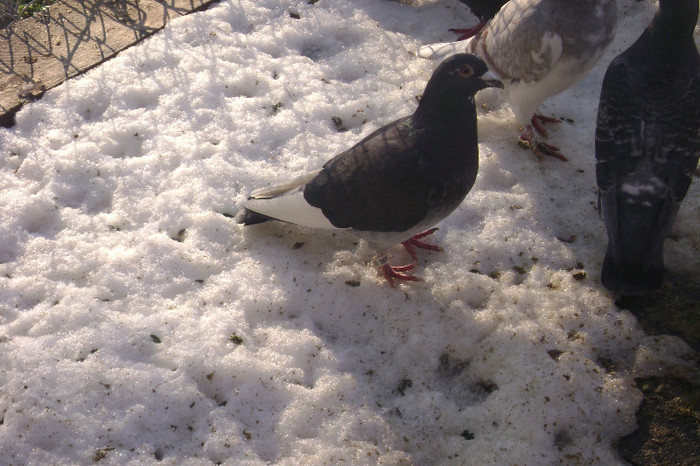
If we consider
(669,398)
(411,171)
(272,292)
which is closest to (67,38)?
(272,292)

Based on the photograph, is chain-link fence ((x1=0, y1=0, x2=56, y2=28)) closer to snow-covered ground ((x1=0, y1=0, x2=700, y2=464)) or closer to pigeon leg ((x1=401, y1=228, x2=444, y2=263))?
snow-covered ground ((x1=0, y1=0, x2=700, y2=464))

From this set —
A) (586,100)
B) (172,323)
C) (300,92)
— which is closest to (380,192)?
(172,323)

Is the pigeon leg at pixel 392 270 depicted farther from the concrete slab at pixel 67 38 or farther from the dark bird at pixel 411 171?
the concrete slab at pixel 67 38

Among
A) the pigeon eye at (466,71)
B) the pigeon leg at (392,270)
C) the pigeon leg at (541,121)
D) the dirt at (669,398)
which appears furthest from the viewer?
the pigeon leg at (541,121)

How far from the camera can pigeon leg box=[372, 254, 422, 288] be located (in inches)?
141

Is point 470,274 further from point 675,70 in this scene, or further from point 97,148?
point 97,148

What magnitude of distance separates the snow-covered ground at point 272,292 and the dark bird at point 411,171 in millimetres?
398

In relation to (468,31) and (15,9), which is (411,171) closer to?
(468,31)

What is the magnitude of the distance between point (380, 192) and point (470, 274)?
2.53 feet

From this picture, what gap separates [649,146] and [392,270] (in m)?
1.60

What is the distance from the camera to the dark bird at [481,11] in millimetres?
5242

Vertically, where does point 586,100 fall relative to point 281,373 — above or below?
above

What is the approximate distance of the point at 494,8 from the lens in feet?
17.2

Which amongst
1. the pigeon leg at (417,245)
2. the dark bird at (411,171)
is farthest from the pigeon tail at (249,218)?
the pigeon leg at (417,245)
